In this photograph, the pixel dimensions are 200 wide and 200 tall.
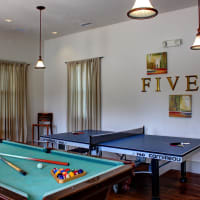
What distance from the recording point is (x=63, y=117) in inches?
269

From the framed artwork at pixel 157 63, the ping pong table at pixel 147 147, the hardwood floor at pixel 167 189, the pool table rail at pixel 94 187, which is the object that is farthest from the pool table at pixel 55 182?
the framed artwork at pixel 157 63

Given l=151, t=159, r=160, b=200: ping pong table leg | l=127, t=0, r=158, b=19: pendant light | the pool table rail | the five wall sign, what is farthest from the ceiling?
the pool table rail

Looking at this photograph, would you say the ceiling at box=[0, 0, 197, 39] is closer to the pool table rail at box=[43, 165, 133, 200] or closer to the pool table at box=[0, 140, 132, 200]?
the pool table at box=[0, 140, 132, 200]

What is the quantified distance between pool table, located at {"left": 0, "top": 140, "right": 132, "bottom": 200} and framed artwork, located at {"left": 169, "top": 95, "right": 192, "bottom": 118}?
9.37 ft

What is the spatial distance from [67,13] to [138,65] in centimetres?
185

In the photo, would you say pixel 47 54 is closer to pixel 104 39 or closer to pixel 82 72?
pixel 82 72

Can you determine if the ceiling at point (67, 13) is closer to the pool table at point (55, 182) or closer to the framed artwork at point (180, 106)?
the framed artwork at point (180, 106)

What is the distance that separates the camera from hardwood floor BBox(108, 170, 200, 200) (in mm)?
3504

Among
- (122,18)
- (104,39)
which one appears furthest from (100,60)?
(122,18)

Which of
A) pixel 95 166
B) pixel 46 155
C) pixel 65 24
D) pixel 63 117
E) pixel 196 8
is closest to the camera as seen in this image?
pixel 95 166

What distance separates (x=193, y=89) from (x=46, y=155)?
10.3ft

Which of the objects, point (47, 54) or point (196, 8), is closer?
point (196, 8)

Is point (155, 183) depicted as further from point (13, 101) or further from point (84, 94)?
point (13, 101)

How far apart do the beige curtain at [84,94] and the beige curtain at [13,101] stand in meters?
1.22
